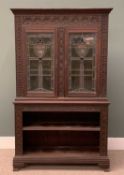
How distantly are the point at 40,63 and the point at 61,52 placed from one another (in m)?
0.25

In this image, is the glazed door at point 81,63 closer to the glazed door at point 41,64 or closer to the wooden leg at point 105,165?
the glazed door at point 41,64

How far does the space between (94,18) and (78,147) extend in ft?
4.85

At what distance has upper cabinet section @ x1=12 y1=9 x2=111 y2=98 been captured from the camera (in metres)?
2.82

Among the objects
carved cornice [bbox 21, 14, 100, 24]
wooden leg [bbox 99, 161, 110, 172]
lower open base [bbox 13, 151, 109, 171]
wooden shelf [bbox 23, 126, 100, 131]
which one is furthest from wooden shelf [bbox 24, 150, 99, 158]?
carved cornice [bbox 21, 14, 100, 24]

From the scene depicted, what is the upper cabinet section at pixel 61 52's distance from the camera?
2816mm

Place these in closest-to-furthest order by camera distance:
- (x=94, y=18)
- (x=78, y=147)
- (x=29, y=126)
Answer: (x=94, y=18) < (x=29, y=126) < (x=78, y=147)

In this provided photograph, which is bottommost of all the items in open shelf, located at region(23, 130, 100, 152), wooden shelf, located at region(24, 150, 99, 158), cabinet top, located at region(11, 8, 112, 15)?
wooden shelf, located at region(24, 150, 99, 158)

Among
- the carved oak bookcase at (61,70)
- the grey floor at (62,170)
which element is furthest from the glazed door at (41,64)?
the grey floor at (62,170)

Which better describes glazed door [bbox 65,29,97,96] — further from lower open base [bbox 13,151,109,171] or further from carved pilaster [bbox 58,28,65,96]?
lower open base [bbox 13,151,109,171]

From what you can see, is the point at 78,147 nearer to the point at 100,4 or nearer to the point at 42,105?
the point at 42,105

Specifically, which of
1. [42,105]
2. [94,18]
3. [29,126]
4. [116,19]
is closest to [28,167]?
[29,126]

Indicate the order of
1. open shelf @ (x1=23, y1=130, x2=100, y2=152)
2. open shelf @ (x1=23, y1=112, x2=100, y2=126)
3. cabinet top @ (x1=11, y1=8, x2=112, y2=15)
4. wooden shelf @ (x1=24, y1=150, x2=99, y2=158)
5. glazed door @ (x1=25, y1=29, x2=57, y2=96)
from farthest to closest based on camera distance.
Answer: open shelf @ (x1=23, y1=130, x2=100, y2=152)
open shelf @ (x1=23, y1=112, x2=100, y2=126)
wooden shelf @ (x1=24, y1=150, x2=99, y2=158)
glazed door @ (x1=25, y1=29, x2=57, y2=96)
cabinet top @ (x1=11, y1=8, x2=112, y2=15)

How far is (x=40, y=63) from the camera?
9.55ft

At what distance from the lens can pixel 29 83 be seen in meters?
2.92
